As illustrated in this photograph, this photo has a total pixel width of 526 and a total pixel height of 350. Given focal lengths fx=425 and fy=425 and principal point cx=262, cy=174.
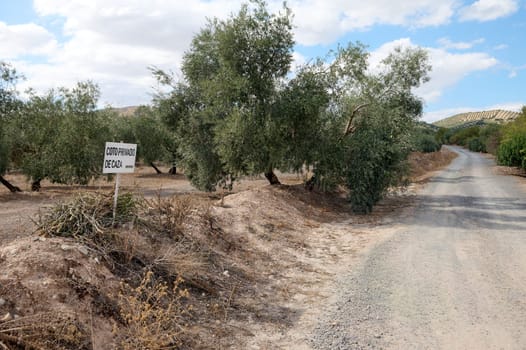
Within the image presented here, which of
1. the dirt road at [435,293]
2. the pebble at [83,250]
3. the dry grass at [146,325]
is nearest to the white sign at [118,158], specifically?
the pebble at [83,250]

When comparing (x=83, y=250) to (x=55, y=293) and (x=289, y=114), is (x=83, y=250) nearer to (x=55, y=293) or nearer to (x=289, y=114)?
(x=55, y=293)

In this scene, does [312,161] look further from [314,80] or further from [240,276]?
[240,276]

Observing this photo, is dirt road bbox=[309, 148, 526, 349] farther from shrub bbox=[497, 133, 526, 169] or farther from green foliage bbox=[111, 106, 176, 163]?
green foliage bbox=[111, 106, 176, 163]

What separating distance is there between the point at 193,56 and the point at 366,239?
10.9m

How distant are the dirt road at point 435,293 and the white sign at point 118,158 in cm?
392

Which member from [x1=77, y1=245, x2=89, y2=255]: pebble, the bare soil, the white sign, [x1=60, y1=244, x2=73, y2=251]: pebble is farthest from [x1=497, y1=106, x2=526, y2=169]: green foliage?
[x1=60, y1=244, x2=73, y2=251]: pebble

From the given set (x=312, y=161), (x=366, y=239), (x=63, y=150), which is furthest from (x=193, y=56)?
(x=366, y=239)

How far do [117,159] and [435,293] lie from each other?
5.49 meters

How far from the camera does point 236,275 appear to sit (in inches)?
285

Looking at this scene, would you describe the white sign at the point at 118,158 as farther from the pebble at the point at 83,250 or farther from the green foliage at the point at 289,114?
the green foliage at the point at 289,114

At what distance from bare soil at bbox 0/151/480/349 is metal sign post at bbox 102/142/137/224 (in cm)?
98

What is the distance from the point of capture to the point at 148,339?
4230mm

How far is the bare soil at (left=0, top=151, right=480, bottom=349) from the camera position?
457 cm

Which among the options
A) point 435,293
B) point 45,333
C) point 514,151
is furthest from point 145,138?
point 45,333
